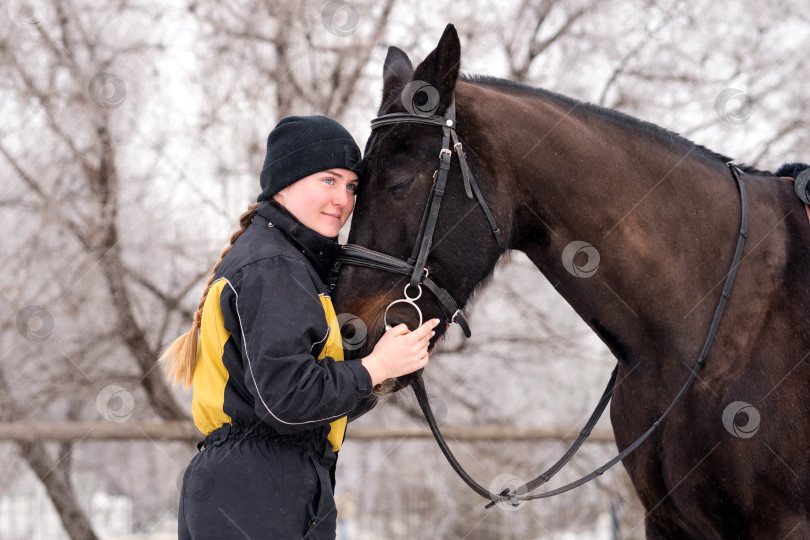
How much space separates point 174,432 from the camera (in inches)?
218

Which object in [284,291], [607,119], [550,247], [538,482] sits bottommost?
[538,482]

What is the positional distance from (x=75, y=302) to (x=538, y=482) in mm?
4770

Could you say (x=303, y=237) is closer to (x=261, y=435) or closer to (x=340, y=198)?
(x=340, y=198)

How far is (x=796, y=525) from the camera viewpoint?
2119 millimetres

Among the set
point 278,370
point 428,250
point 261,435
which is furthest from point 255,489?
point 428,250

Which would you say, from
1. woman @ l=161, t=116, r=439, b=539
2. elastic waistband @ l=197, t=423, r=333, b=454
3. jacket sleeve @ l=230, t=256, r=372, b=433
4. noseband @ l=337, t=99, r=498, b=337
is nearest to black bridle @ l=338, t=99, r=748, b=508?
noseband @ l=337, t=99, r=498, b=337

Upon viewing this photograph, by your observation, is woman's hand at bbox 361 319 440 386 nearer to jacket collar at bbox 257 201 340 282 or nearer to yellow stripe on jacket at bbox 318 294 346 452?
yellow stripe on jacket at bbox 318 294 346 452

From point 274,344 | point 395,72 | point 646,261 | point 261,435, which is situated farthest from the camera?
point 395,72

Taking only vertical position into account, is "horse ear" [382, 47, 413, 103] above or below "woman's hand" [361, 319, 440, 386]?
above

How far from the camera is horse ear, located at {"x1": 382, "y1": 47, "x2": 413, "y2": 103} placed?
250 centimetres

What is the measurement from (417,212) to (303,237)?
0.36 meters

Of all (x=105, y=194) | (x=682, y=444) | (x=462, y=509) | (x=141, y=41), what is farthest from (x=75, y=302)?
(x=682, y=444)

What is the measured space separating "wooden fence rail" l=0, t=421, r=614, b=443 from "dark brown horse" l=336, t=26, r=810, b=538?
3.55m

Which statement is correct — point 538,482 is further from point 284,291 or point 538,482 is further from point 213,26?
point 213,26
